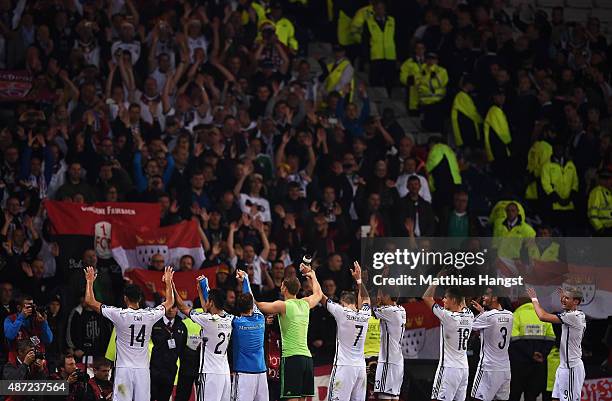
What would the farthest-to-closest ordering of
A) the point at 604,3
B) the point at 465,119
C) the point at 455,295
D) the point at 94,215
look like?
the point at 604,3 < the point at 465,119 < the point at 94,215 < the point at 455,295

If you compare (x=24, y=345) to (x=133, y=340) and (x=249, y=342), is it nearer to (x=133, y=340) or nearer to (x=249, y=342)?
(x=133, y=340)

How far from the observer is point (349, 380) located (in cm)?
2112

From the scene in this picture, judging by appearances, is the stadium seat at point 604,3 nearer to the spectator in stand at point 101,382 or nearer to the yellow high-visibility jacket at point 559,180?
the yellow high-visibility jacket at point 559,180

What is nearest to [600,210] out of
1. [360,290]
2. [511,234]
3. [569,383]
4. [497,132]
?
[511,234]

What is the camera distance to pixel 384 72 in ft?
93.5

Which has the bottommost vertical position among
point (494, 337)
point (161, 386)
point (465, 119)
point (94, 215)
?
point (161, 386)

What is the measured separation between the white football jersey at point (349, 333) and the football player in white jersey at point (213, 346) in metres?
1.69

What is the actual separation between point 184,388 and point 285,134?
6309 millimetres

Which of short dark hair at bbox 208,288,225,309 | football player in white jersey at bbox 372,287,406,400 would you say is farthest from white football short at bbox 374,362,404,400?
short dark hair at bbox 208,288,225,309

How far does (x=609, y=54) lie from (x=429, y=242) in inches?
316

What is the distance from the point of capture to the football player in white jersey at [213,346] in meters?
20.2

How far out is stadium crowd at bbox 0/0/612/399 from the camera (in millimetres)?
23188

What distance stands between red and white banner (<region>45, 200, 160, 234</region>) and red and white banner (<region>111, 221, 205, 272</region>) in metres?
0.19

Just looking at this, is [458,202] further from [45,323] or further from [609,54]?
[45,323]
